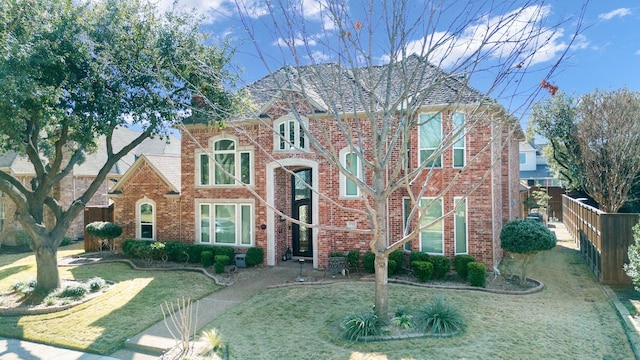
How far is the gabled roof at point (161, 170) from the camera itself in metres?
17.0

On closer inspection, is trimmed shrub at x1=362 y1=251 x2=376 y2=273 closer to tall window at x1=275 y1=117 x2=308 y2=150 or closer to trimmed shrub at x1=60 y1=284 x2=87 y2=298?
tall window at x1=275 y1=117 x2=308 y2=150

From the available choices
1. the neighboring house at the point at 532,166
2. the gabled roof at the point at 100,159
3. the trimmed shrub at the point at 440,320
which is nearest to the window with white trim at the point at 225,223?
the gabled roof at the point at 100,159

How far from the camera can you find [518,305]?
9773mm

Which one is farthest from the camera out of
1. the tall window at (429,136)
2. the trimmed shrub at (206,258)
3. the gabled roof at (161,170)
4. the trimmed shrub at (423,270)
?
the gabled roof at (161,170)

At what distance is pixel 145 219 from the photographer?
691 inches

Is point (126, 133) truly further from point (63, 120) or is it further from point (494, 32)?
point (494, 32)

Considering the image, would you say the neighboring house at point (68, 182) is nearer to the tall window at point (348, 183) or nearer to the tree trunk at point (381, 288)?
the tall window at point (348, 183)

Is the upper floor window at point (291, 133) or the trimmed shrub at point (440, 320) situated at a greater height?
the upper floor window at point (291, 133)

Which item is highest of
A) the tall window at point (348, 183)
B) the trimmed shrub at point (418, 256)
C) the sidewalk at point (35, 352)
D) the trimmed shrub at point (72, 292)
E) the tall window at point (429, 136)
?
the tall window at point (429, 136)

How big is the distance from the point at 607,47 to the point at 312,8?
264 inches

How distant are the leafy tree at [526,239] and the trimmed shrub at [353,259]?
4.77m

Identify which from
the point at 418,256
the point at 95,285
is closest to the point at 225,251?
the point at 95,285

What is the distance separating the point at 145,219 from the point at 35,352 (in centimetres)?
961

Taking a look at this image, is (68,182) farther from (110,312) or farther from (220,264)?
(110,312)
